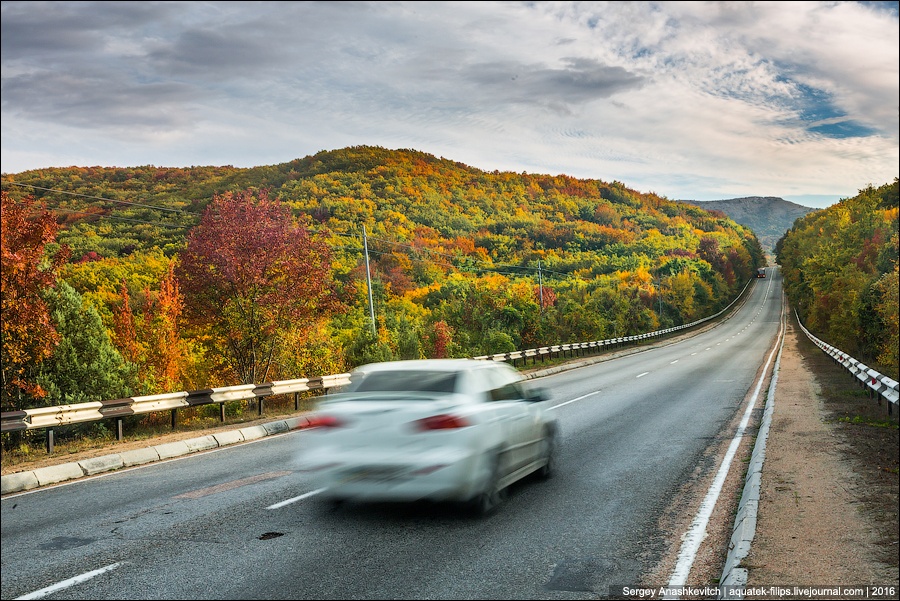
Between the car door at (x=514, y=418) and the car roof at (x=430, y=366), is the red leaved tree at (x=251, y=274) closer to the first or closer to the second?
the car roof at (x=430, y=366)

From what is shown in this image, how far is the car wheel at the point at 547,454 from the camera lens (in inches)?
358

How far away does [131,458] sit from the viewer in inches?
449

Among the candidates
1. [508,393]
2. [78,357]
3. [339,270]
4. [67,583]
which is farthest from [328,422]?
[339,270]

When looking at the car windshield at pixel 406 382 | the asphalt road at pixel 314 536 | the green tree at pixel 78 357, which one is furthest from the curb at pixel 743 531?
the green tree at pixel 78 357

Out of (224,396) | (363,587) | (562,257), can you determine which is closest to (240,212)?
(224,396)

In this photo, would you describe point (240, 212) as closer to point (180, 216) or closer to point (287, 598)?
point (287, 598)

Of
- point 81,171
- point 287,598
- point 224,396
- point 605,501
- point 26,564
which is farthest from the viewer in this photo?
point 81,171

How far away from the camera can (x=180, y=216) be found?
150ft

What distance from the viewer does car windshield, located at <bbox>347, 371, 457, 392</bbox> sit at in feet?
24.4

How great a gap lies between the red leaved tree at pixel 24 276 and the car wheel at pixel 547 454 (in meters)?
10.3

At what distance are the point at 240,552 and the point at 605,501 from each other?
400cm

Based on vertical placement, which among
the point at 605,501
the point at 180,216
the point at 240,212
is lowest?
the point at 605,501

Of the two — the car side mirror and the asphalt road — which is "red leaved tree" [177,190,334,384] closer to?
the asphalt road

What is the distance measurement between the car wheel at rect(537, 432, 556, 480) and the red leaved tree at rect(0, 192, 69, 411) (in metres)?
10.3
